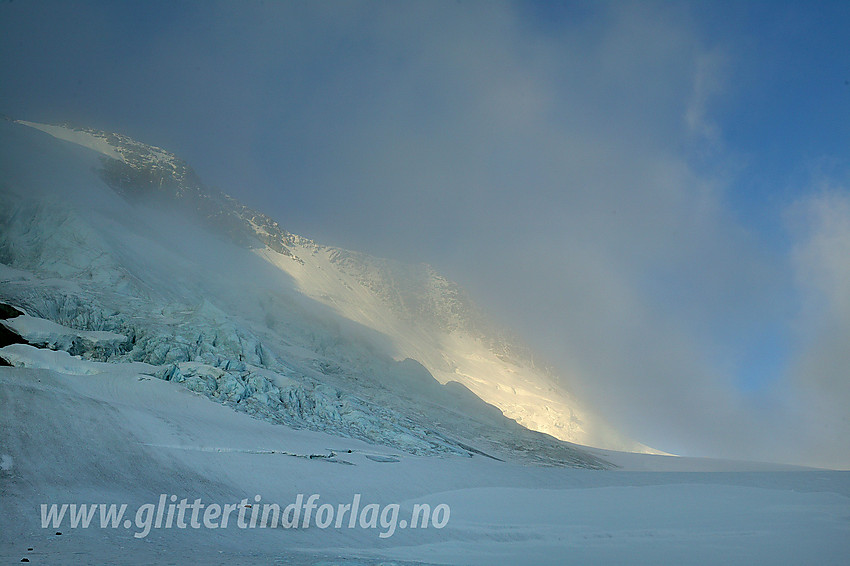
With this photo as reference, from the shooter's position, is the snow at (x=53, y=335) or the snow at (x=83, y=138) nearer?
the snow at (x=53, y=335)

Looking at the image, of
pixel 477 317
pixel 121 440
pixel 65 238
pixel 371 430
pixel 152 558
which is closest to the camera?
pixel 152 558

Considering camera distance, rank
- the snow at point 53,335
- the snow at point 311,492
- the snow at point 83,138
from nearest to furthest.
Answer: the snow at point 311,492
the snow at point 53,335
the snow at point 83,138

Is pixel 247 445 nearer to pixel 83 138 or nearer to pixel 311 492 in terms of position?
pixel 311 492

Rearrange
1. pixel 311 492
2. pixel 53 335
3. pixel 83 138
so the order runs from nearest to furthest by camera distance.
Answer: pixel 311 492, pixel 53 335, pixel 83 138

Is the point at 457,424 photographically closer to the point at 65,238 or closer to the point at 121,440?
the point at 121,440

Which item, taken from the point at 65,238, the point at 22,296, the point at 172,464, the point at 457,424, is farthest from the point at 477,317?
the point at 172,464

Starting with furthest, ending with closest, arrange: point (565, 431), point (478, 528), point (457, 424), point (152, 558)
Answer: point (565, 431)
point (457, 424)
point (478, 528)
point (152, 558)

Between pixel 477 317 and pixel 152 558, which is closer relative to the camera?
pixel 152 558

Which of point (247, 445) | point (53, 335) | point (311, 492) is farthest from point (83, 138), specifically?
point (311, 492)

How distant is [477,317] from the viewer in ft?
449

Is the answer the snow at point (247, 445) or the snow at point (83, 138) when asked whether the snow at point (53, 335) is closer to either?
the snow at point (247, 445)

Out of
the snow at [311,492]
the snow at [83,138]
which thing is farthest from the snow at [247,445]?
the snow at [83,138]

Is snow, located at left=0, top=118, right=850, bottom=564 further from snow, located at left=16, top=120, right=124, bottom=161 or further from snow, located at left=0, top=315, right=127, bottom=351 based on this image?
snow, located at left=16, top=120, right=124, bottom=161

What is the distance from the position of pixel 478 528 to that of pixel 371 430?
56.0ft
